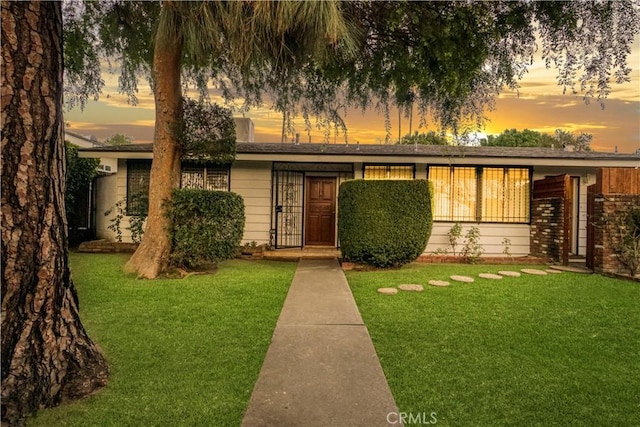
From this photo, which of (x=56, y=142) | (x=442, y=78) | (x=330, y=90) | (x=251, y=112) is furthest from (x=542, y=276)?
(x=56, y=142)

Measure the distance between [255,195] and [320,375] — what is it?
800 cm

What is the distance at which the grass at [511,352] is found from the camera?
238 cm

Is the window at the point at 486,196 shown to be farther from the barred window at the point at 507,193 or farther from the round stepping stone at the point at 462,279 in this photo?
the round stepping stone at the point at 462,279

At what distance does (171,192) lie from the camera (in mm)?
6738

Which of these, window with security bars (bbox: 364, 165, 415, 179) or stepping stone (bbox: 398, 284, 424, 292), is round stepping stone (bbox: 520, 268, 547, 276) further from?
window with security bars (bbox: 364, 165, 415, 179)

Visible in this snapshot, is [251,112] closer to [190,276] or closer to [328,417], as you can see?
[190,276]

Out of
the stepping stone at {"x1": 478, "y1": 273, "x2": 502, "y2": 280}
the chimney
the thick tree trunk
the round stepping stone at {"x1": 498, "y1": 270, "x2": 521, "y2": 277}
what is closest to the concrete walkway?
the thick tree trunk

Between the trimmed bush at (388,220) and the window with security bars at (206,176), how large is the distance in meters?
4.31

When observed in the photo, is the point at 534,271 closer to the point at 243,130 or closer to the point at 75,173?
the point at 243,130

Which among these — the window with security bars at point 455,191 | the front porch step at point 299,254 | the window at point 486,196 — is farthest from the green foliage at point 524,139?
the front porch step at point 299,254

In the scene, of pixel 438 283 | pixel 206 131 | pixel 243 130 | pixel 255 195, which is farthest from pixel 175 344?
pixel 243 130

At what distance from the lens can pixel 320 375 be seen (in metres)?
2.76

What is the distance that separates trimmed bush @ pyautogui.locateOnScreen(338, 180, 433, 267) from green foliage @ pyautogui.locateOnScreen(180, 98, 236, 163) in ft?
8.67

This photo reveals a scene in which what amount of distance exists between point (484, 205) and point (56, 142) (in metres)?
9.86
